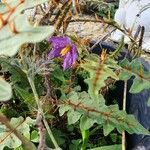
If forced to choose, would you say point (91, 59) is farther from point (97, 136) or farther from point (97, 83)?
point (97, 136)

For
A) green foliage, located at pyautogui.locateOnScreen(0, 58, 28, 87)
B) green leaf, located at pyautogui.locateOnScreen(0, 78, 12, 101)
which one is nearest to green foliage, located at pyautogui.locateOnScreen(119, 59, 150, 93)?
green foliage, located at pyautogui.locateOnScreen(0, 58, 28, 87)

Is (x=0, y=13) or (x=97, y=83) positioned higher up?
(x=0, y=13)

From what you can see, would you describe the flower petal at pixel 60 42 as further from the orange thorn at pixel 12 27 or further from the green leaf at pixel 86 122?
the orange thorn at pixel 12 27

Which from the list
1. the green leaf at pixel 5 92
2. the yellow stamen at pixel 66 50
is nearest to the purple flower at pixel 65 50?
the yellow stamen at pixel 66 50

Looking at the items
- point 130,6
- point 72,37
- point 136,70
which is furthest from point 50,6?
point 130,6

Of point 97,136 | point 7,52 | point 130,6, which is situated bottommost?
point 130,6

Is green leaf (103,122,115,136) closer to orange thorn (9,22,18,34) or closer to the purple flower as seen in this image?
the purple flower

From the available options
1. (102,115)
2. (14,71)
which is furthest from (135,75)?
(14,71)
